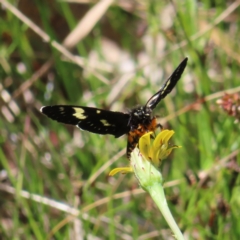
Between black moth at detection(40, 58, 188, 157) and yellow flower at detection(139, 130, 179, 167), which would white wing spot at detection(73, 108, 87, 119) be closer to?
black moth at detection(40, 58, 188, 157)

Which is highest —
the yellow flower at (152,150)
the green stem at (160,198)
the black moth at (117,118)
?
the black moth at (117,118)

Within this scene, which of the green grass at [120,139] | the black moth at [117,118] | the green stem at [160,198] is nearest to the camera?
the green stem at [160,198]

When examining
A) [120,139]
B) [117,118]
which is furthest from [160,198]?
[120,139]

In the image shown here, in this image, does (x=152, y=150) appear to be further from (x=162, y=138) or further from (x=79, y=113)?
(x=79, y=113)

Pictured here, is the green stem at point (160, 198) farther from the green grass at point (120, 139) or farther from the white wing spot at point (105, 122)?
the green grass at point (120, 139)

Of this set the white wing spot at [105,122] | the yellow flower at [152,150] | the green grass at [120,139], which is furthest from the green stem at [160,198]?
the green grass at [120,139]

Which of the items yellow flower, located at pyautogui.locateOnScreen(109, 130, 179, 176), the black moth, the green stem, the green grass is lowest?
the green stem

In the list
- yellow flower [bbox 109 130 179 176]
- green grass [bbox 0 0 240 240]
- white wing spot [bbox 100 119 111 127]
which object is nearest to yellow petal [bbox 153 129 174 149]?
yellow flower [bbox 109 130 179 176]

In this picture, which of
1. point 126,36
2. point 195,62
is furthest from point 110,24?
point 195,62

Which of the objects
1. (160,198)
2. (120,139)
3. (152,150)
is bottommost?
(160,198)
